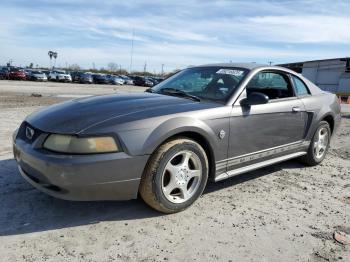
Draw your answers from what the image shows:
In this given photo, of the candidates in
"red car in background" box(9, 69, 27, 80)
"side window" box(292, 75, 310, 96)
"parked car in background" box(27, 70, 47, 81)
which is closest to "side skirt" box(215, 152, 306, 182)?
"side window" box(292, 75, 310, 96)

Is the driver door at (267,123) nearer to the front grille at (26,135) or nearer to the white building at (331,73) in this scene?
the front grille at (26,135)

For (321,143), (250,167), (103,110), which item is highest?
(103,110)

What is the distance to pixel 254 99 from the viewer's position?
13.8 ft

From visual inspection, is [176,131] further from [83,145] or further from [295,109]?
[295,109]

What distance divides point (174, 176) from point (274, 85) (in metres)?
2.33

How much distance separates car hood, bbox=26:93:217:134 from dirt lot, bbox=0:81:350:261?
0.85 m

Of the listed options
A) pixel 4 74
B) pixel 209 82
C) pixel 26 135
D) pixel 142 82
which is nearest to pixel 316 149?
pixel 209 82

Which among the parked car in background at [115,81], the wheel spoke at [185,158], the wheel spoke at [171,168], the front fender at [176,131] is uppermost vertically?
the front fender at [176,131]

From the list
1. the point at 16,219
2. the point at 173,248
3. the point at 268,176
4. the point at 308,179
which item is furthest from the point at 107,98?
the point at 308,179

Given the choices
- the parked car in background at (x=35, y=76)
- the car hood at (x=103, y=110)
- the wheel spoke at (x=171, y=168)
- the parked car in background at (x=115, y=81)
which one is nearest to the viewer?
the car hood at (x=103, y=110)

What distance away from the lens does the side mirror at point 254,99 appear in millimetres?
4180

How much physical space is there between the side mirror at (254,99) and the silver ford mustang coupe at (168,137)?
0.01 m

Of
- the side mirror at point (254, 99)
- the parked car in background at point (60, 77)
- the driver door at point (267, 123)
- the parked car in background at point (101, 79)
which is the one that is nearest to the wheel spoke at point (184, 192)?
the driver door at point (267, 123)

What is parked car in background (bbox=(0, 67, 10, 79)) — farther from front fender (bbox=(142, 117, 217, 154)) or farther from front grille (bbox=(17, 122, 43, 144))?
front fender (bbox=(142, 117, 217, 154))
